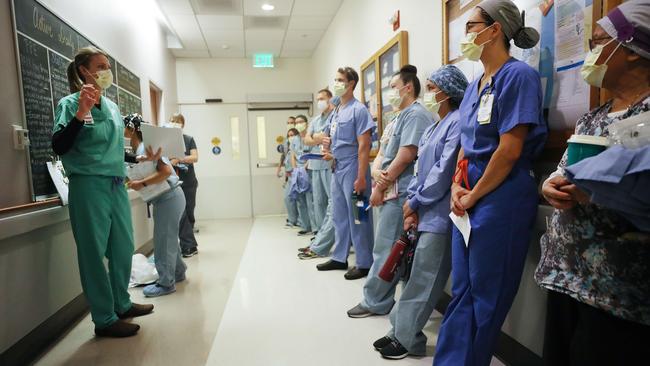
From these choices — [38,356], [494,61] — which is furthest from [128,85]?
[494,61]

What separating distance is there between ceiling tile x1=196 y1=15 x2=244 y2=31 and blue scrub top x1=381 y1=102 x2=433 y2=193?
3457 millimetres

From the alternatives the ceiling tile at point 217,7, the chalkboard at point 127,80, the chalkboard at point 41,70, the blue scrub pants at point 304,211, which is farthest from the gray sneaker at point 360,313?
the ceiling tile at point 217,7

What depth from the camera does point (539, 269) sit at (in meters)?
1.11

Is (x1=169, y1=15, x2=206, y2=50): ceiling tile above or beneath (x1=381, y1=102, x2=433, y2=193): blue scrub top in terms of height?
above

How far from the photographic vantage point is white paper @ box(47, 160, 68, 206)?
211cm

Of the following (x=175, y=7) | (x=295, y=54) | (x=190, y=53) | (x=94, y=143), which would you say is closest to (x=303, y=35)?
(x=295, y=54)

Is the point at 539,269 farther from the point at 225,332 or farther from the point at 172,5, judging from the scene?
the point at 172,5

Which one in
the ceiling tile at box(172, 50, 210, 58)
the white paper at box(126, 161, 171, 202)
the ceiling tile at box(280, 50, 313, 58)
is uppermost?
the ceiling tile at box(280, 50, 313, 58)

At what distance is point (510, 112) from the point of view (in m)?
1.21

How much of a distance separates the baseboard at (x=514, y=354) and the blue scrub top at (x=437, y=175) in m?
0.56

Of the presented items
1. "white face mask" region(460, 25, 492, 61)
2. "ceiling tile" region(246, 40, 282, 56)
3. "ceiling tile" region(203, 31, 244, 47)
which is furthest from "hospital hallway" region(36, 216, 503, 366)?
"ceiling tile" region(246, 40, 282, 56)

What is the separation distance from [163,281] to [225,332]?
892 millimetres

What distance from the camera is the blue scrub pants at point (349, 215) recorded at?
9.29 ft

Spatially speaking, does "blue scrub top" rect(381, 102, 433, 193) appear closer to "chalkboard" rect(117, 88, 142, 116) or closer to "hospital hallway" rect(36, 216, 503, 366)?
"hospital hallway" rect(36, 216, 503, 366)
